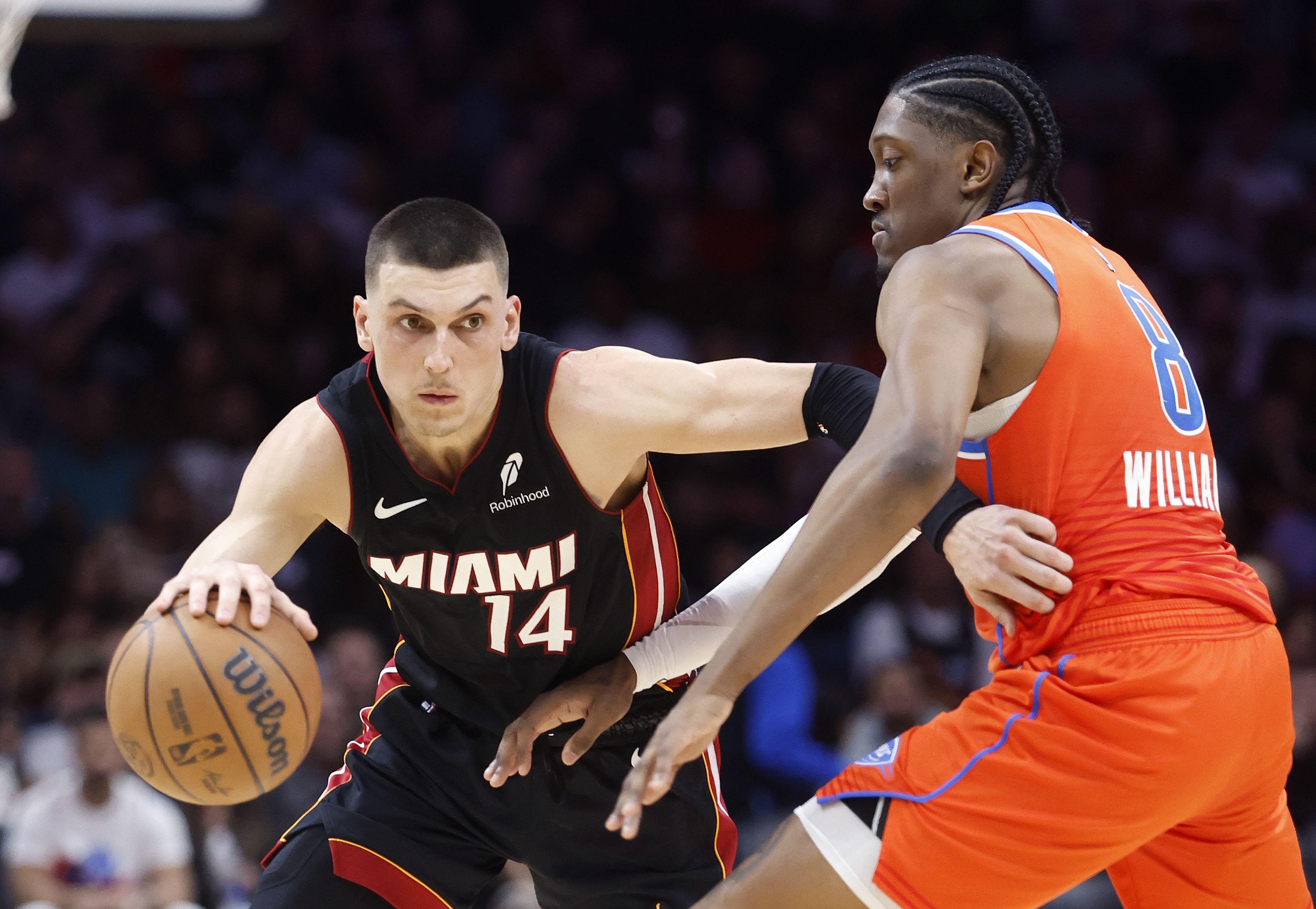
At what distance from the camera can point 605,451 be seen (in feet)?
11.1

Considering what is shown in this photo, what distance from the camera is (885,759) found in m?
2.52

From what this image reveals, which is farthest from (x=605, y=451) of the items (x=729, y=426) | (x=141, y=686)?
(x=141, y=686)

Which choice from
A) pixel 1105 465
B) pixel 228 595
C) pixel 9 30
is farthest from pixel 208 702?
pixel 9 30

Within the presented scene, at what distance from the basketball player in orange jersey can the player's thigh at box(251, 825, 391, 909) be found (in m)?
1.18

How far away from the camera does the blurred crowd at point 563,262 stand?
256 inches

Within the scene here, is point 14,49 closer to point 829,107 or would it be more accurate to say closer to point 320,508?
point 320,508

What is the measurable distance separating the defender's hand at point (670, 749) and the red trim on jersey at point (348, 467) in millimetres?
1328

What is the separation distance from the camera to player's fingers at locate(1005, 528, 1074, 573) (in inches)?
97.7

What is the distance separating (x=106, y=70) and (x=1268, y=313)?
7.31 metres

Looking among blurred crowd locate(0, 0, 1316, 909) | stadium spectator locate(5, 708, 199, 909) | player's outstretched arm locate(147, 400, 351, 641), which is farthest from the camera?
blurred crowd locate(0, 0, 1316, 909)

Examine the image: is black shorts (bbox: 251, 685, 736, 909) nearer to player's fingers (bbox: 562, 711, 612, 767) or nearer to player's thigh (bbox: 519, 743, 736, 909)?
player's thigh (bbox: 519, 743, 736, 909)

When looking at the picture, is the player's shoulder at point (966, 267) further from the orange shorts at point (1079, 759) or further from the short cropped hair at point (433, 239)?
the short cropped hair at point (433, 239)

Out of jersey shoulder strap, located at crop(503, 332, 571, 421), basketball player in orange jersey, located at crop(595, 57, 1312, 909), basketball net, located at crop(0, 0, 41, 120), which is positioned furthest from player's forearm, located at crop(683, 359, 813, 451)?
basketball net, located at crop(0, 0, 41, 120)

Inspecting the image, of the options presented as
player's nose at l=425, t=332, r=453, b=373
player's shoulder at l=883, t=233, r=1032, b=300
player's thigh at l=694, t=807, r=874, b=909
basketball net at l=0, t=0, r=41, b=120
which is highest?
basketball net at l=0, t=0, r=41, b=120
